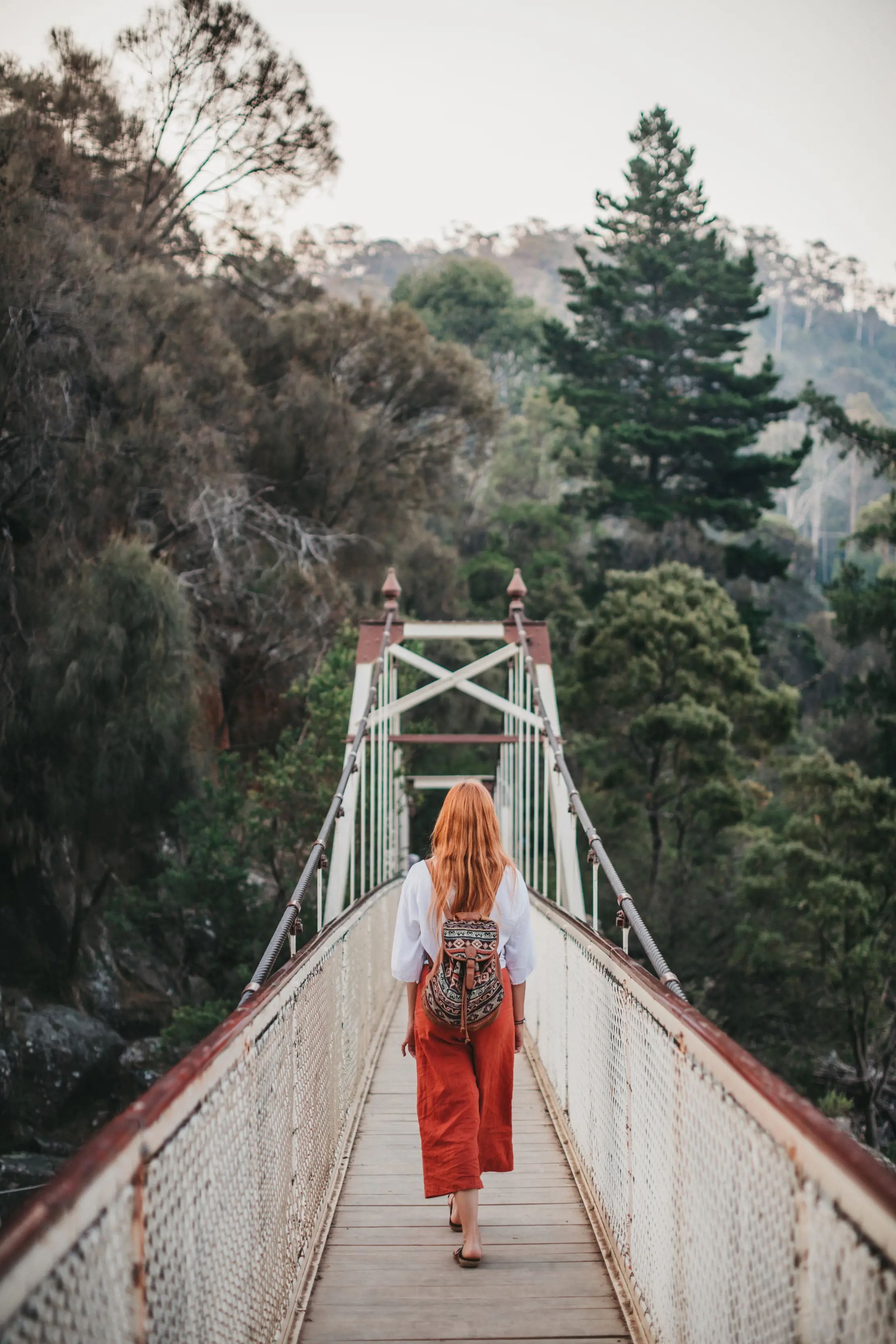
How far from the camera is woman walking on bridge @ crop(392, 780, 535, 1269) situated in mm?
2562

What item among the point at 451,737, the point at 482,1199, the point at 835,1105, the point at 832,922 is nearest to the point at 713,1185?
the point at 482,1199

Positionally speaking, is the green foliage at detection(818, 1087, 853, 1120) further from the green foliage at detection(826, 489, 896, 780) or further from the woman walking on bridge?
the woman walking on bridge

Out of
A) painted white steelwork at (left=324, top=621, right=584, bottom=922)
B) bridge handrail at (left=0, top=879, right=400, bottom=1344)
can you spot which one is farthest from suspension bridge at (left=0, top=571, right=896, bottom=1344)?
painted white steelwork at (left=324, top=621, right=584, bottom=922)

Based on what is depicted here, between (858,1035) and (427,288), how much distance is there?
27871 mm

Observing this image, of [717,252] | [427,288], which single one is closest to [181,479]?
[717,252]

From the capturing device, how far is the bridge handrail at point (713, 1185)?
1.26m

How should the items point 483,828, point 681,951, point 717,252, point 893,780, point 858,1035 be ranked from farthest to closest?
point 717,252 → point 893,780 → point 681,951 → point 858,1035 → point 483,828

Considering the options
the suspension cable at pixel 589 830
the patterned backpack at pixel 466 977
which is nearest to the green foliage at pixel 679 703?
the suspension cable at pixel 589 830

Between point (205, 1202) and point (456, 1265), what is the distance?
3.89 feet

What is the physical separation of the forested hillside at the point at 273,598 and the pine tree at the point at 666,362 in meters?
0.13

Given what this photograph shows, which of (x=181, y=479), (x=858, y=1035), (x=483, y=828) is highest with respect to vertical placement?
(x=181, y=479)

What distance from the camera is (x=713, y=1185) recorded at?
1.85m

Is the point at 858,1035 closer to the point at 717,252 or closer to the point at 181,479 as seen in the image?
the point at 181,479

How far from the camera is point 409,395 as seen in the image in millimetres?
19453
